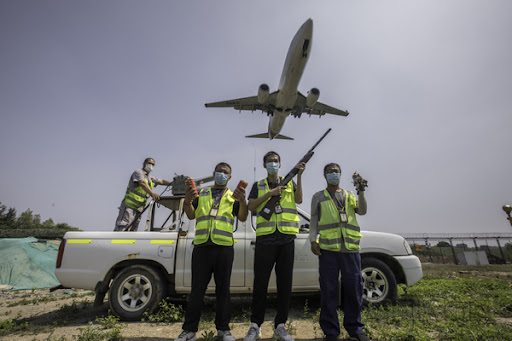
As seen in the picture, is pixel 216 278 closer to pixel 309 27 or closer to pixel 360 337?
pixel 360 337

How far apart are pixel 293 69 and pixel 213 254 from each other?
479 inches

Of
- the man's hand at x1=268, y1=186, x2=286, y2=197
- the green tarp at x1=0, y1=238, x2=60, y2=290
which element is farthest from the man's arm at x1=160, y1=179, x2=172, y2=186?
the green tarp at x1=0, y1=238, x2=60, y2=290

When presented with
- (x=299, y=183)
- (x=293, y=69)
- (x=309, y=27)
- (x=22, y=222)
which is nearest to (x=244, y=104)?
(x=293, y=69)

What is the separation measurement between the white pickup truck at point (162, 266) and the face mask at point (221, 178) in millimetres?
1215

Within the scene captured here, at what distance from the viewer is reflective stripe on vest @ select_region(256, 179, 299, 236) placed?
109 inches

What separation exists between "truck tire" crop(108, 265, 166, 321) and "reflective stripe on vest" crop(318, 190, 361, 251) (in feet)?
8.40

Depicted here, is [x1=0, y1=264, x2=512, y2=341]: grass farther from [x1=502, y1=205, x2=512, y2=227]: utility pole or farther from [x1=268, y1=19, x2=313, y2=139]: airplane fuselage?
[x1=268, y1=19, x2=313, y2=139]: airplane fuselage

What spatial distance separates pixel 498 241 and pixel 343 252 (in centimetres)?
2094

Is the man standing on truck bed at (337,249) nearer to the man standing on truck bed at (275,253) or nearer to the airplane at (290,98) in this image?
the man standing on truck bed at (275,253)

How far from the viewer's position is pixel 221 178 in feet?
10.0

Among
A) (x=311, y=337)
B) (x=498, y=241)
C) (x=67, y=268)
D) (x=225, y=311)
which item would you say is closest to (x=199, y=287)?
(x=225, y=311)

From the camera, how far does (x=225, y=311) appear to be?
8.64ft

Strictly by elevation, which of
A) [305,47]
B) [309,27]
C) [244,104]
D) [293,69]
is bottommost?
[293,69]

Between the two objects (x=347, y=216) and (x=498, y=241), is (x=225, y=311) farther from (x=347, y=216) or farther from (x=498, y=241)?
(x=498, y=241)
